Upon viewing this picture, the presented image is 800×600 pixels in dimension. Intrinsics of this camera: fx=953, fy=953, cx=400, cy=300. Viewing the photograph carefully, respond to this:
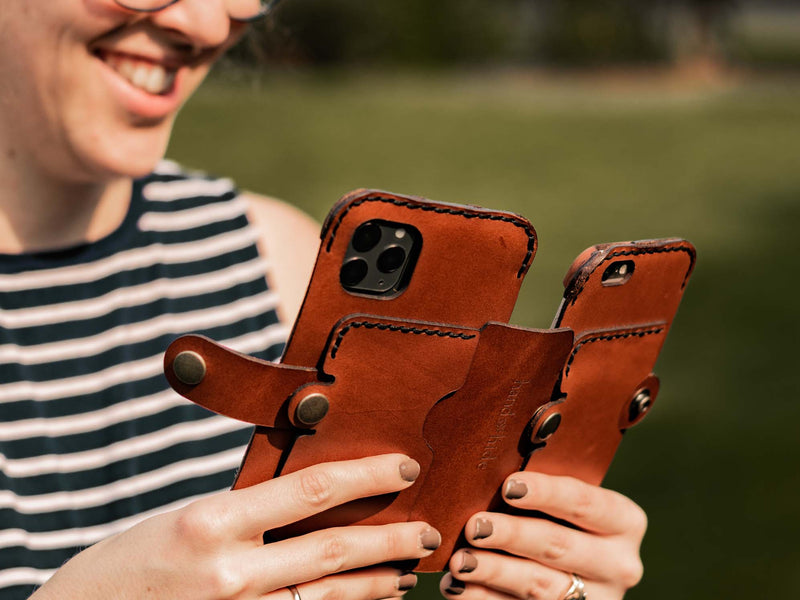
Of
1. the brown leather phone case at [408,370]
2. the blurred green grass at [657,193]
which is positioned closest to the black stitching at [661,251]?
the brown leather phone case at [408,370]

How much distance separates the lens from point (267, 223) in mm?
1794

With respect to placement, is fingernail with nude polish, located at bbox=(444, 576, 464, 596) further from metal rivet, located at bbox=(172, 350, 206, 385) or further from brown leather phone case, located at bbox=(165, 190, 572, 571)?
metal rivet, located at bbox=(172, 350, 206, 385)

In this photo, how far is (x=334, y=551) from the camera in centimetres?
103

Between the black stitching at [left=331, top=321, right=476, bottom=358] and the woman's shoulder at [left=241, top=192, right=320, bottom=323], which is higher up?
the woman's shoulder at [left=241, top=192, right=320, bottom=323]

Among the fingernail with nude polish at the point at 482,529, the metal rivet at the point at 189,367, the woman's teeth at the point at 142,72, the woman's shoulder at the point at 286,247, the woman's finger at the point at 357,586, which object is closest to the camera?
the metal rivet at the point at 189,367

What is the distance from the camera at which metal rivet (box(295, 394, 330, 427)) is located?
0.98 meters

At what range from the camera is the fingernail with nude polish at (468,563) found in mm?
1141

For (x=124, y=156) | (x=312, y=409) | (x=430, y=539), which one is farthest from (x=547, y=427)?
(x=124, y=156)

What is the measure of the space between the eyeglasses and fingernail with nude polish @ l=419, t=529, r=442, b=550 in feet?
2.55

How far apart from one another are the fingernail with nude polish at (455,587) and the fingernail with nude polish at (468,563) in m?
0.03

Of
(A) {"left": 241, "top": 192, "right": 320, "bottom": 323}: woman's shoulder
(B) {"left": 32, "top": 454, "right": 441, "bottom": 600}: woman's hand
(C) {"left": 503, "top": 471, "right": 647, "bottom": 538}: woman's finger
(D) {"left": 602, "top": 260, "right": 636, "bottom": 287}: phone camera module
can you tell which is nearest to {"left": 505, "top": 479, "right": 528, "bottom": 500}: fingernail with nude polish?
(C) {"left": 503, "top": 471, "right": 647, "bottom": 538}: woman's finger

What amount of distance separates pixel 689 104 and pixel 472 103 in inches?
124

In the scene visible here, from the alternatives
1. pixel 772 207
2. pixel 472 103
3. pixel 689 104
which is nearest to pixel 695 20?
pixel 689 104

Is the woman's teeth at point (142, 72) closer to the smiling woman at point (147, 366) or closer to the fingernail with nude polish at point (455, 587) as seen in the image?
the smiling woman at point (147, 366)
